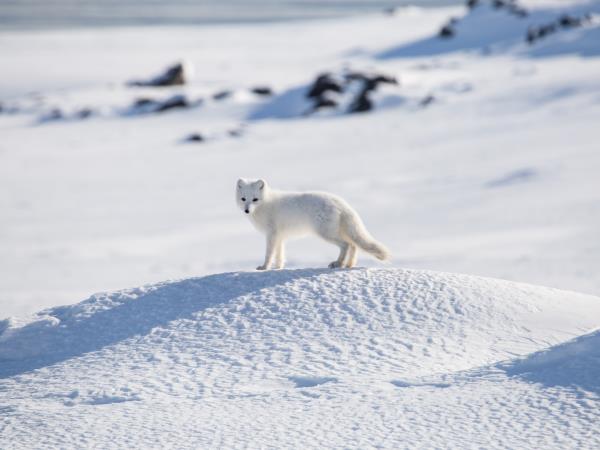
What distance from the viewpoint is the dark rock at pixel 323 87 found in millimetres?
Result: 20812

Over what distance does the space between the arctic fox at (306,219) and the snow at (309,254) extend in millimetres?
223

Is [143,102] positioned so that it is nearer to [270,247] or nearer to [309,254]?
[309,254]

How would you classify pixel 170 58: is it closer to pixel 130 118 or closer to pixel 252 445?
pixel 130 118

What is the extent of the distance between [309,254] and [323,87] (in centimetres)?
1081

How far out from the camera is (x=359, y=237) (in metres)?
5.14

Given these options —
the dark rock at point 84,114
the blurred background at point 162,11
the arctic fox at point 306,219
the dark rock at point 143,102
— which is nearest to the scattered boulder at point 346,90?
the dark rock at point 143,102

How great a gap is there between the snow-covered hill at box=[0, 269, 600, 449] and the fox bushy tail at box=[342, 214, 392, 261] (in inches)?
10.3

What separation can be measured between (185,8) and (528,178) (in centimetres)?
5734

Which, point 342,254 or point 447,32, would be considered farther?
point 447,32

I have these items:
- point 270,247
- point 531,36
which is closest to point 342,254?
point 270,247

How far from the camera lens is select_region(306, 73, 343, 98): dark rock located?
2081 centimetres

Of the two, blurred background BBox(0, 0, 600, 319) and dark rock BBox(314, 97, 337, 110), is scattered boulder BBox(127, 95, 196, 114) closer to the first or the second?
blurred background BBox(0, 0, 600, 319)

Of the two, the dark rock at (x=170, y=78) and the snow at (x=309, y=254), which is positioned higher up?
the dark rock at (x=170, y=78)

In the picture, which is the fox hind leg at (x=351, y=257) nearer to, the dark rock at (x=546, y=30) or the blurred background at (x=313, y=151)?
the blurred background at (x=313, y=151)
